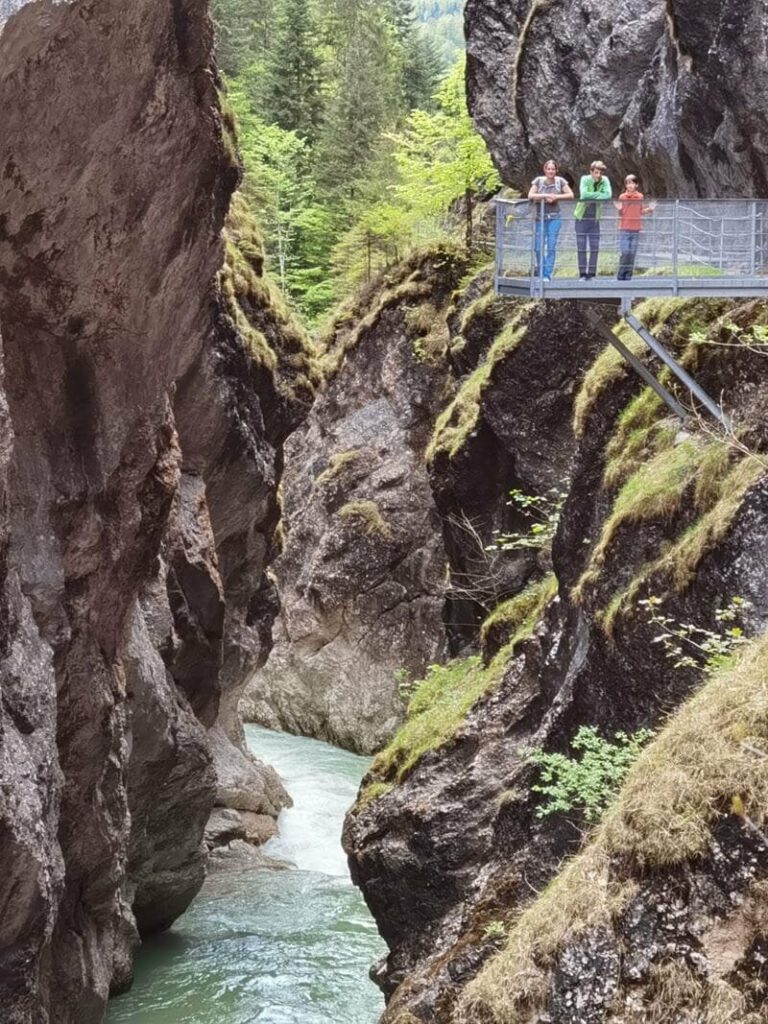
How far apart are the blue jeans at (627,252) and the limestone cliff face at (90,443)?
486 centimetres

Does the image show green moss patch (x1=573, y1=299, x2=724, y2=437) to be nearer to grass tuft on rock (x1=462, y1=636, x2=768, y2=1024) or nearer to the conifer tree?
grass tuft on rock (x1=462, y1=636, x2=768, y2=1024)

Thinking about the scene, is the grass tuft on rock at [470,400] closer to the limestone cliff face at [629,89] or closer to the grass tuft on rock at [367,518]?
the limestone cliff face at [629,89]

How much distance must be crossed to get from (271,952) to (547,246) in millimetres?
12520

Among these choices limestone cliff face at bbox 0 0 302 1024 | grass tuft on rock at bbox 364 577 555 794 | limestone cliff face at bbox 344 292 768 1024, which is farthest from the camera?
grass tuft on rock at bbox 364 577 555 794

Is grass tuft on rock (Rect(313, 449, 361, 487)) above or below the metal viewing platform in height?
below

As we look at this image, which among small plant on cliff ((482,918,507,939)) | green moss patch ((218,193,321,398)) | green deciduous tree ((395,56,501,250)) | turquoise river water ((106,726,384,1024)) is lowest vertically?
turquoise river water ((106,726,384,1024))

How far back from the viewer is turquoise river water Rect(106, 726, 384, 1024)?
17469 millimetres

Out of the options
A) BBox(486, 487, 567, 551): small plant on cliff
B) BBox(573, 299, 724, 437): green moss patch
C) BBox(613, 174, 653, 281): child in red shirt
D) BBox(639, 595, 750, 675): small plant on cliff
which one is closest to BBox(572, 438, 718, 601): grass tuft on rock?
BBox(639, 595, 750, 675): small plant on cliff

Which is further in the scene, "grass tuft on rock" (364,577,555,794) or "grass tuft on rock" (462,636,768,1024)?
"grass tuft on rock" (364,577,555,794)

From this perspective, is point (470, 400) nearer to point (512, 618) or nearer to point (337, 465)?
point (512, 618)

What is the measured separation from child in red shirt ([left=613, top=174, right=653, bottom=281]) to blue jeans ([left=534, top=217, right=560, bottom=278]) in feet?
2.61

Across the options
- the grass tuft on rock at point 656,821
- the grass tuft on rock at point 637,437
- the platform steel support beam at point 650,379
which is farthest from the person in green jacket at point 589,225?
the grass tuft on rock at point 656,821

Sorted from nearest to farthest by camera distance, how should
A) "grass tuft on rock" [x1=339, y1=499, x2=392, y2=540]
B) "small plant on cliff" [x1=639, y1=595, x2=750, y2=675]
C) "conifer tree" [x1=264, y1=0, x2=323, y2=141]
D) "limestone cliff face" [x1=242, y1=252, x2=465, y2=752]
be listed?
"small plant on cliff" [x1=639, y1=595, x2=750, y2=675], "limestone cliff face" [x1=242, y1=252, x2=465, y2=752], "grass tuft on rock" [x1=339, y1=499, x2=392, y2=540], "conifer tree" [x1=264, y1=0, x2=323, y2=141]

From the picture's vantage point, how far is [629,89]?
66.3ft
